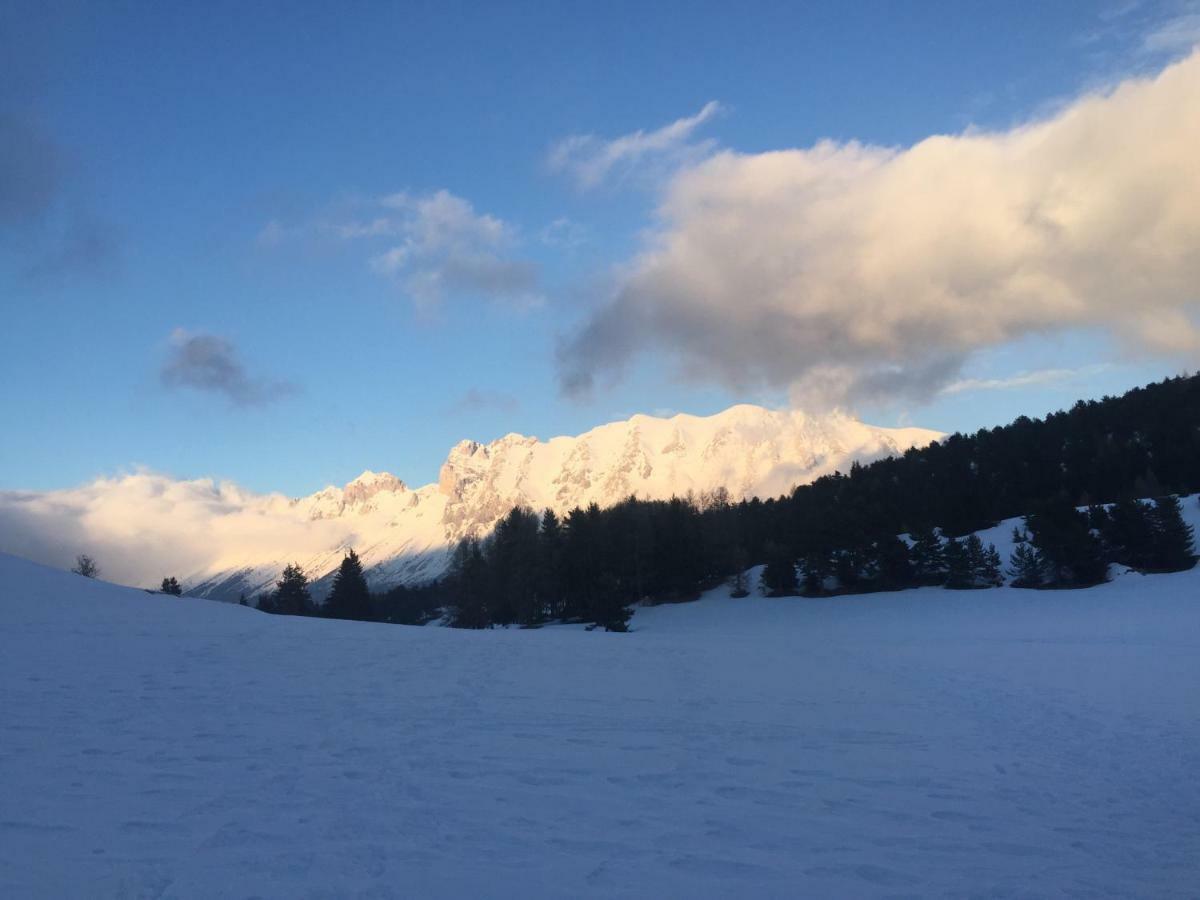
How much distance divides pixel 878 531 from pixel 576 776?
156ft

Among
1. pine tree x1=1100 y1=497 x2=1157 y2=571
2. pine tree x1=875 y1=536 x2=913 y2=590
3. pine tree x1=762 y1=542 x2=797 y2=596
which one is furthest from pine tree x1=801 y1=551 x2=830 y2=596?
pine tree x1=1100 y1=497 x2=1157 y2=571

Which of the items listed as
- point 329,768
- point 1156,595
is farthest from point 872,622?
point 329,768

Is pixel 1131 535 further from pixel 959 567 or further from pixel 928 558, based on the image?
pixel 928 558

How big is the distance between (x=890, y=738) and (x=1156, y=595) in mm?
31859

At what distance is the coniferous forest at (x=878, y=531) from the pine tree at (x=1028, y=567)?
0.10 m

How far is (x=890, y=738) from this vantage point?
34.7 ft

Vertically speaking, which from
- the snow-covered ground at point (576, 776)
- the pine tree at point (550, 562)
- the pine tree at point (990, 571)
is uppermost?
the pine tree at point (550, 562)

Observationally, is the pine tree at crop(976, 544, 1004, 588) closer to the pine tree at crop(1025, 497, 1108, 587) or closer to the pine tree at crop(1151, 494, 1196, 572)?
the pine tree at crop(1025, 497, 1108, 587)

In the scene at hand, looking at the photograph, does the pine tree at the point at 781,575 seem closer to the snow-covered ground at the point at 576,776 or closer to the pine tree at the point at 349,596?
the pine tree at the point at 349,596

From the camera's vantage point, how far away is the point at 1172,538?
38.2 meters

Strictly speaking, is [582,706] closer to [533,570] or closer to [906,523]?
[533,570]

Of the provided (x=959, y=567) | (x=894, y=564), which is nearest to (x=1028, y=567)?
(x=959, y=567)

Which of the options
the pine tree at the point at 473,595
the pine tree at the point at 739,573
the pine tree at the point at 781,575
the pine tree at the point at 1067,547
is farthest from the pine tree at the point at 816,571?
the pine tree at the point at 473,595

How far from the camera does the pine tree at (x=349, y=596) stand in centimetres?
6378
